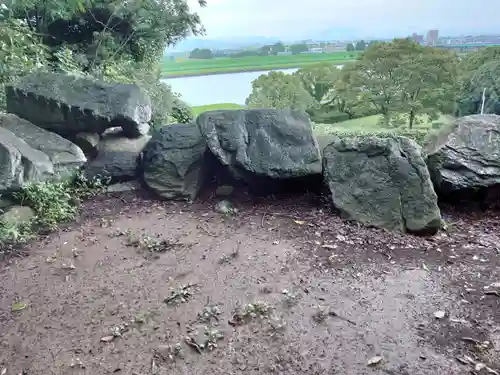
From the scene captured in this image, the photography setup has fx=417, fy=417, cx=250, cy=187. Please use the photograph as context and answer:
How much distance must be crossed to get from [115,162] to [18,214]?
3.55 ft

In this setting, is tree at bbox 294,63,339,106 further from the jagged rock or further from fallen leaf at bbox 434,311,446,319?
fallen leaf at bbox 434,311,446,319

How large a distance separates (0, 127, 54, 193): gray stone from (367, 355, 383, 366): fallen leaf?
2.88 meters

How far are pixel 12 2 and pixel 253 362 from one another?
3769 mm

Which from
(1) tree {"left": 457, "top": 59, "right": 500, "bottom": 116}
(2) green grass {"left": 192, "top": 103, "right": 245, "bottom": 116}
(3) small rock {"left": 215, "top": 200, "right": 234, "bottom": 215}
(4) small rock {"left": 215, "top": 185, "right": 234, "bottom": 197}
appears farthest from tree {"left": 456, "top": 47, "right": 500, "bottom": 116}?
(3) small rock {"left": 215, "top": 200, "right": 234, "bottom": 215}

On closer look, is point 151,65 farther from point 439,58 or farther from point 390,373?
point 390,373

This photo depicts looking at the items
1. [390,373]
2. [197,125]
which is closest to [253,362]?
[390,373]

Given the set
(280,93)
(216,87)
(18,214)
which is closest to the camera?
(18,214)

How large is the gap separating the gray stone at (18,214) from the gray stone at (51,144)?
48cm

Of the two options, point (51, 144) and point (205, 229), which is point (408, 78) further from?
point (51, 144)

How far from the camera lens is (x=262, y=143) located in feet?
12.4

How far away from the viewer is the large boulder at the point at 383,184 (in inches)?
127

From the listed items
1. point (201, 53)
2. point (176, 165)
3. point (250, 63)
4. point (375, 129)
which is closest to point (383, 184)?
point (375, 129)

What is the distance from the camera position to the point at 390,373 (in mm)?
1874

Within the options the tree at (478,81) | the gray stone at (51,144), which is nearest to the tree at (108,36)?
the gray stone at (51,144)
